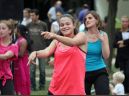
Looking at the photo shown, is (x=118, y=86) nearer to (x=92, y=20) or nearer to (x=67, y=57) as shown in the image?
(x=92, y=20)

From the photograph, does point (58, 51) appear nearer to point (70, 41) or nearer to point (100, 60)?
point (70, 41)

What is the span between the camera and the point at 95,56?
966 centimetres

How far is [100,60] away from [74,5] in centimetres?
2249

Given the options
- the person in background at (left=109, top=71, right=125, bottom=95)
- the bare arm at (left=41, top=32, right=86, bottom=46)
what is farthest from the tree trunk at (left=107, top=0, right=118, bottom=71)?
the bare arm at (left=41, top=32, right=86, bottom=46)

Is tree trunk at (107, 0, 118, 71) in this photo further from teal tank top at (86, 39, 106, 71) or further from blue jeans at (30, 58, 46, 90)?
teal tank top at (86, 39, 106, 71)

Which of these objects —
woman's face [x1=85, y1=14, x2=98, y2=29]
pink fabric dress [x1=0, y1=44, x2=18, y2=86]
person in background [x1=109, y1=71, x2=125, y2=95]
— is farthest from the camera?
person in background [x1=109, y1=71, x2=125, y2=95]

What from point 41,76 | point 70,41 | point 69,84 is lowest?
point 41,76

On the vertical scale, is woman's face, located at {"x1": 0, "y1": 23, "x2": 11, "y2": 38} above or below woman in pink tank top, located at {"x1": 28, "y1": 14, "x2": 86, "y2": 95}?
above

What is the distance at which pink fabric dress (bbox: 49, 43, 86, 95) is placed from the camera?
316 inches

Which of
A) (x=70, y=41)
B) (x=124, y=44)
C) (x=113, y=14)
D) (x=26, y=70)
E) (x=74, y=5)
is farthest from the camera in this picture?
(x=74, y=5)

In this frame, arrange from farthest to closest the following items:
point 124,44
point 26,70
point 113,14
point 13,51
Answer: point 113,14
point 124,44
point 26,70
point 13,51

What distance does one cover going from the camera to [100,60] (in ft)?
32.0

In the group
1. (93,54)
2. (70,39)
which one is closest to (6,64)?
(93,54)

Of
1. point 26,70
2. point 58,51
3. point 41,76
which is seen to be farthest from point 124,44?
point 58,51
